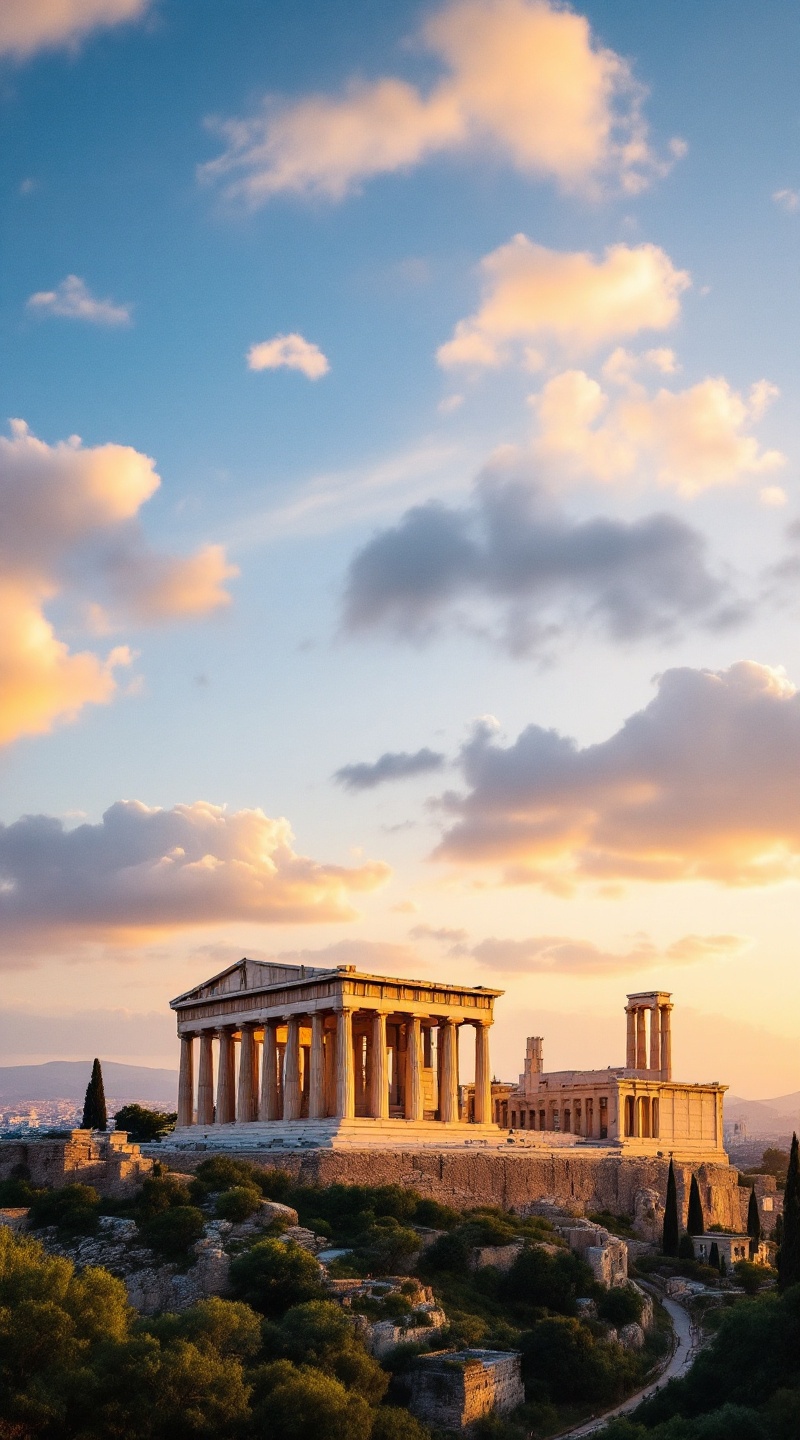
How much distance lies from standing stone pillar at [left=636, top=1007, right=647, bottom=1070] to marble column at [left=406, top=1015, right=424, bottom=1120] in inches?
1081

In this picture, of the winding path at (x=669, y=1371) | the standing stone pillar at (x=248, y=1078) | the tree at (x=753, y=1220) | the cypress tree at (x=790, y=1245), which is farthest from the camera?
the standing stone pillar at (x=248, y=1078)

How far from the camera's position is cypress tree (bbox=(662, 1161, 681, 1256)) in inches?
2688

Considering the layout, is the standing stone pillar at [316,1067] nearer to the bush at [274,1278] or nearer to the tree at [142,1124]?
the tree at [142,1124]

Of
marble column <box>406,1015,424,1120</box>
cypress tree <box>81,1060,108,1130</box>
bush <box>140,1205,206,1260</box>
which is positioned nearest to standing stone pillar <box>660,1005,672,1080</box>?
marble column <box>406,1015,424,1120</box>

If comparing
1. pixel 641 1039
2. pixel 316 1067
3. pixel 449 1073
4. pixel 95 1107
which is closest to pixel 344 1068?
pixel 316 1067

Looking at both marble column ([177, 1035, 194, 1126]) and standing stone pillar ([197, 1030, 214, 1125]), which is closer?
standing stone pillar ([197, 1030, 214, 1125])

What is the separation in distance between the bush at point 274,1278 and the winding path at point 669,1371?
29.4 feet

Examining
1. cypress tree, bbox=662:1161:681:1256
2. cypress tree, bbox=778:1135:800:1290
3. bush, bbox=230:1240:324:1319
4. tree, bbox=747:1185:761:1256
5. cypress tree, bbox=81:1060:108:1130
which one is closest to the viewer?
bush, bbox=230:1240:324:1319

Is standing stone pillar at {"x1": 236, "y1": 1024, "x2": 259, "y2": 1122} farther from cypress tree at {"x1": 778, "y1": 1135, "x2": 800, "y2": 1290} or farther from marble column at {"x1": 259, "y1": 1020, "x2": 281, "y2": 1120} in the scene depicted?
cypress tree at {"x1": 778, "y1": 1135, "x2": 800, "y2": 1290}

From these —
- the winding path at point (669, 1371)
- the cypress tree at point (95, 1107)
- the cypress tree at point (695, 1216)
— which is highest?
the cypress tree at point (95, 1107)

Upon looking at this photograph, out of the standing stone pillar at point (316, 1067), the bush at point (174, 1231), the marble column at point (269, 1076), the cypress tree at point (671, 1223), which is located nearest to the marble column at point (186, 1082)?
the marble column at point (269, 1076)

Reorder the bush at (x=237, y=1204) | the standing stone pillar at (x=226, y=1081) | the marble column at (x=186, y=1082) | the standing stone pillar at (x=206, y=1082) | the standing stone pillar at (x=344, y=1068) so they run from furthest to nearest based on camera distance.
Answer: the marble column at (x=186, y=1082), the standing stone pillar at (x=206, y=1082), the standing stone pillar at (x=226, y=1081), the standing stone pillar at (x=344, y=1068), the bush at (x=237, y=1204)

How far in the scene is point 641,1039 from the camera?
97688mm

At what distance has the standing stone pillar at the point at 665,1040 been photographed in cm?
9581
